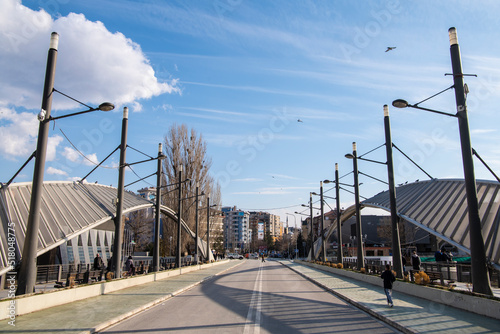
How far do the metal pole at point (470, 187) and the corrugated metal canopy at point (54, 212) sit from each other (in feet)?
47.8

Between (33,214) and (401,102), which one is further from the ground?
(401,102)

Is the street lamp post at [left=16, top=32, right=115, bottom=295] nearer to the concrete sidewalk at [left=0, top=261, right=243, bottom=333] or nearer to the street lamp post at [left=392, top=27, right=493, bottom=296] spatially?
the concrete sidewalk at [left=0, top=261, right=243, bottom=333]

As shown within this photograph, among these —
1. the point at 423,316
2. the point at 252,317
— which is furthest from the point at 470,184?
the point at 252,317

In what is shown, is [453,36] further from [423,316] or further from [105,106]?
[105,106]

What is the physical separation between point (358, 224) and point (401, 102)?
40.1ft

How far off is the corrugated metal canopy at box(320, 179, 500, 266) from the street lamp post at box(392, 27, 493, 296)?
11.2ft

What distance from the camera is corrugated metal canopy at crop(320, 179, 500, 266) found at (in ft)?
50.7

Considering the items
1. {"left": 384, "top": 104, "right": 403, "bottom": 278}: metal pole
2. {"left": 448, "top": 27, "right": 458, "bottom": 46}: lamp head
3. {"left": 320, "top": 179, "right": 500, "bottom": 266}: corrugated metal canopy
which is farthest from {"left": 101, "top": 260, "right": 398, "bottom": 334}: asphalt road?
{"left": 448, "top": 27, "right": 458, "bottom": 46}: lamp head


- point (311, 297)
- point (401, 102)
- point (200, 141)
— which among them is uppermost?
point (200, 141)

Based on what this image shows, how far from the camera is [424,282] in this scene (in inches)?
575

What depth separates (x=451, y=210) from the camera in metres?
19.8

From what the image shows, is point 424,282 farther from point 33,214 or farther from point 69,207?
point 69,207

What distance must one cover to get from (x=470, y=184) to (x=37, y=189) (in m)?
12.6

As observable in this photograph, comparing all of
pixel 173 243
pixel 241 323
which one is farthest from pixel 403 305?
pixel 173 243
